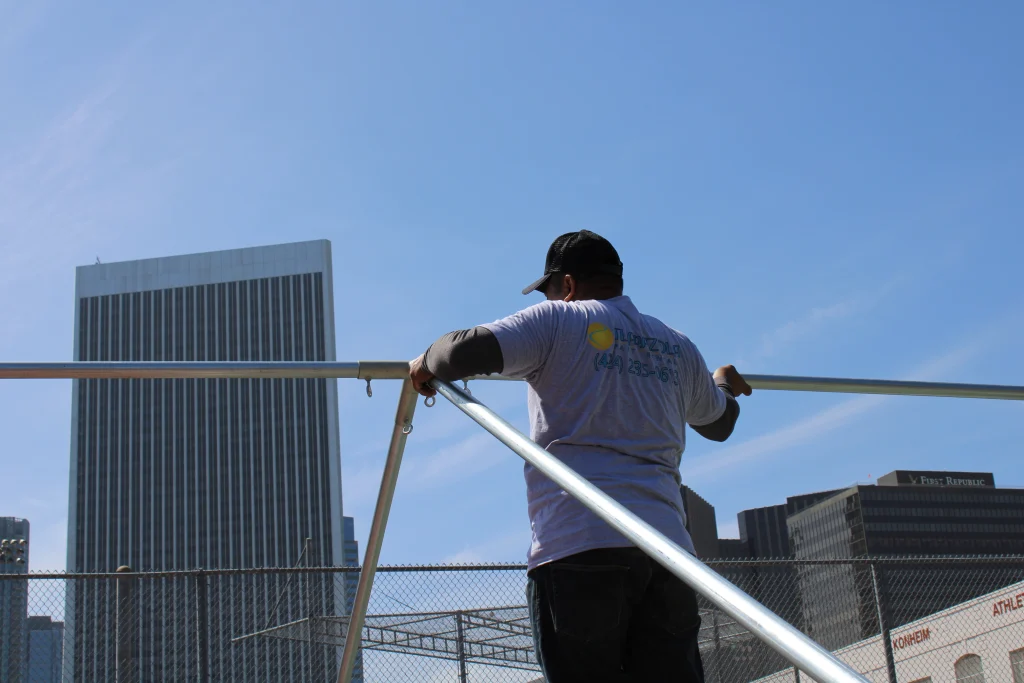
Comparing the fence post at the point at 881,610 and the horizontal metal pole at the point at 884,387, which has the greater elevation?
the horizontal metal pole at the point at 884,387

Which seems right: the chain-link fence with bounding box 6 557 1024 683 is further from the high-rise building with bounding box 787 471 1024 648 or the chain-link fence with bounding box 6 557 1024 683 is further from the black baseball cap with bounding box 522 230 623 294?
the high-rise building with bounding box 787 471 1024 648

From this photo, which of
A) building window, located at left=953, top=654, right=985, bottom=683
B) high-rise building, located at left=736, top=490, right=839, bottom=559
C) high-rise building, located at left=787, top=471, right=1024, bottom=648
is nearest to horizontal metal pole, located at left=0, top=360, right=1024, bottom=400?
building window, located at left=953, top=654, right=985, bottom=683

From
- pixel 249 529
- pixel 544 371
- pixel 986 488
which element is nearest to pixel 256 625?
pixel 544 371

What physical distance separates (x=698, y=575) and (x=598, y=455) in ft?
2.84

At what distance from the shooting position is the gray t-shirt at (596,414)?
7.57 feet

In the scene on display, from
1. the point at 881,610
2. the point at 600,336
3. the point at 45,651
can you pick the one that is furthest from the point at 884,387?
the point at 45,651

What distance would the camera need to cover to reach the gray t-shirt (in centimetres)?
231

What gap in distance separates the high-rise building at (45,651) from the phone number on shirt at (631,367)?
279 inches

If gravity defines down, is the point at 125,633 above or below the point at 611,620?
above

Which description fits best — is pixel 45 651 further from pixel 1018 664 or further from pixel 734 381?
pixel 1018 664

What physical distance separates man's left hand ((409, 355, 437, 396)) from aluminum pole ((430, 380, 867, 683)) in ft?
1.46

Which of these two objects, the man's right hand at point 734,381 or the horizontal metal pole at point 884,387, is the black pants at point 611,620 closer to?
the man's right hand at point 734,381

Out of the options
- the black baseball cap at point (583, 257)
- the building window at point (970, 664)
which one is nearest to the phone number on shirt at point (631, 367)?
the black baseball cap at point (583, 257)

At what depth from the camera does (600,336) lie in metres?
2.46
